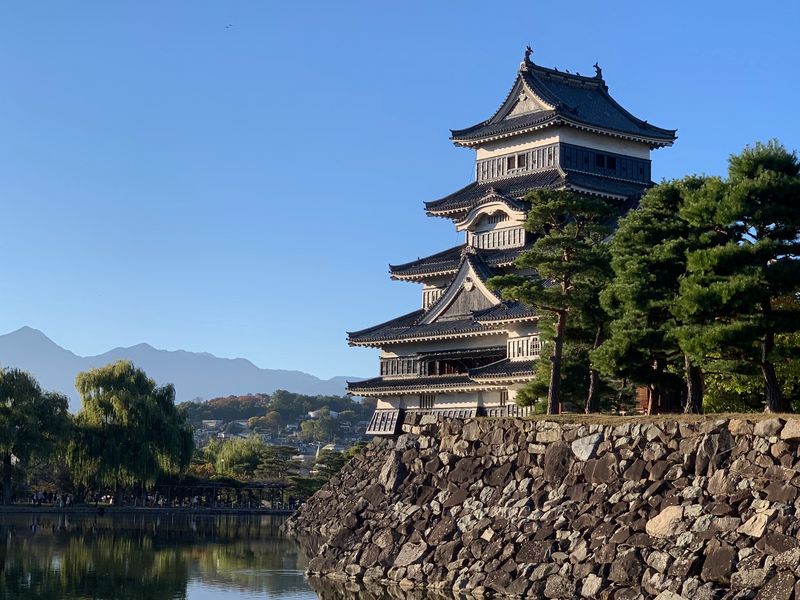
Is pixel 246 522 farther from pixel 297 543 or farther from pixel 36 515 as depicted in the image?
pixel 297 543

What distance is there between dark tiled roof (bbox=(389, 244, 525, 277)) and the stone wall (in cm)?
1702

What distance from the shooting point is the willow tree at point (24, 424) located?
2105 inches

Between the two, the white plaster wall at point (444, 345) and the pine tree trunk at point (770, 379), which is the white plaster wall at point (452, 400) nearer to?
the white plaster wall at point (444, 345)

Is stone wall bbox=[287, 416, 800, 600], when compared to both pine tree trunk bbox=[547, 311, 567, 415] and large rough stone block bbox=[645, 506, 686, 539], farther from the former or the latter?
pine tree trunk bbox=[547, 311, 567, 415]

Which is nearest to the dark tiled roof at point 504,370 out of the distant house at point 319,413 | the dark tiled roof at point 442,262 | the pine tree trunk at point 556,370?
the dark tiled roof at point 442,262

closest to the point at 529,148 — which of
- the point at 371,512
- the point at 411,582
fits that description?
the point at 371,512

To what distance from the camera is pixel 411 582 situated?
28297mm

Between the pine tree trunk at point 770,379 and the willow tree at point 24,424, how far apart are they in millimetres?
33779

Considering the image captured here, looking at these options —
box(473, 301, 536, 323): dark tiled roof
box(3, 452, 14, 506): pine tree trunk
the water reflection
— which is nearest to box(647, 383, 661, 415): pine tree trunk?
the water reflection

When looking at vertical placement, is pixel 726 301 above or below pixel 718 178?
below

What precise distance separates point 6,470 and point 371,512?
2695cm

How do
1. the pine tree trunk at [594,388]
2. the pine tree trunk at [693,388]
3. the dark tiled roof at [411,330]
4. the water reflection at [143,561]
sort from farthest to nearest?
1. the dark tiled roof at [411,330]
2. the pine tree trunk at [594,388]
3. the pine tree trunk at [693,388]
4. the water reflection at [143,561]

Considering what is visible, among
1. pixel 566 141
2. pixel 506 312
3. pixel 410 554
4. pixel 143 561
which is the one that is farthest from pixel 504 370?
pixel 410 554

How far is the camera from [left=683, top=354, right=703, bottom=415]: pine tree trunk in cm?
3051
